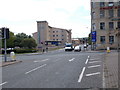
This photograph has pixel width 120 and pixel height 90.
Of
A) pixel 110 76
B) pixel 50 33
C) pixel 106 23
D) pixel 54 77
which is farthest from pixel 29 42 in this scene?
pixel 50 33

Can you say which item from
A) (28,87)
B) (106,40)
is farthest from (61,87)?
(106,40)

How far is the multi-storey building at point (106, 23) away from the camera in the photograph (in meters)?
46.7

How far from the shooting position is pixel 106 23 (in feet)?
155

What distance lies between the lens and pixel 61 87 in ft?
24.3

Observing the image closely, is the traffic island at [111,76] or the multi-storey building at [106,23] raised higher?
the multi-storey building at [106,23]

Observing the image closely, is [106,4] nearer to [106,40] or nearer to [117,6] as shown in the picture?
[117,6]

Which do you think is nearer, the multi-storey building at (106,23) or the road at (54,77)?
the road at (54,77)

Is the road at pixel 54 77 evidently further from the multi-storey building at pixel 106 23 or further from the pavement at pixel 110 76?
the multi-storey building at pixel 106 23

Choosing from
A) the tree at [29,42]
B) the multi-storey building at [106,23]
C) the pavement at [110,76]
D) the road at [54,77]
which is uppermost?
the multi-storey building at [106,23]

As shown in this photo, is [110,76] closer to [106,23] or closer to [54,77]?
[54,77]

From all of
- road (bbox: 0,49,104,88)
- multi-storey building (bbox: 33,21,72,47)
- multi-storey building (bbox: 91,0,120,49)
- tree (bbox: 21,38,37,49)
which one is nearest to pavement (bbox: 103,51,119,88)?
road (bbox: 0,49,104,88)

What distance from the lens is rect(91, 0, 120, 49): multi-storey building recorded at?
46719 millimetres

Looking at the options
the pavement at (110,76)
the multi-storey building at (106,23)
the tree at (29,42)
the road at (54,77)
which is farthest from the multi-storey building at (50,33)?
the pavement at (110,76)

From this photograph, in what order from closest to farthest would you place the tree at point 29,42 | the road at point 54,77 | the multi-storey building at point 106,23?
the road at point 54,77, the multi-storey building at point 106,23, the tree at point 29,42
